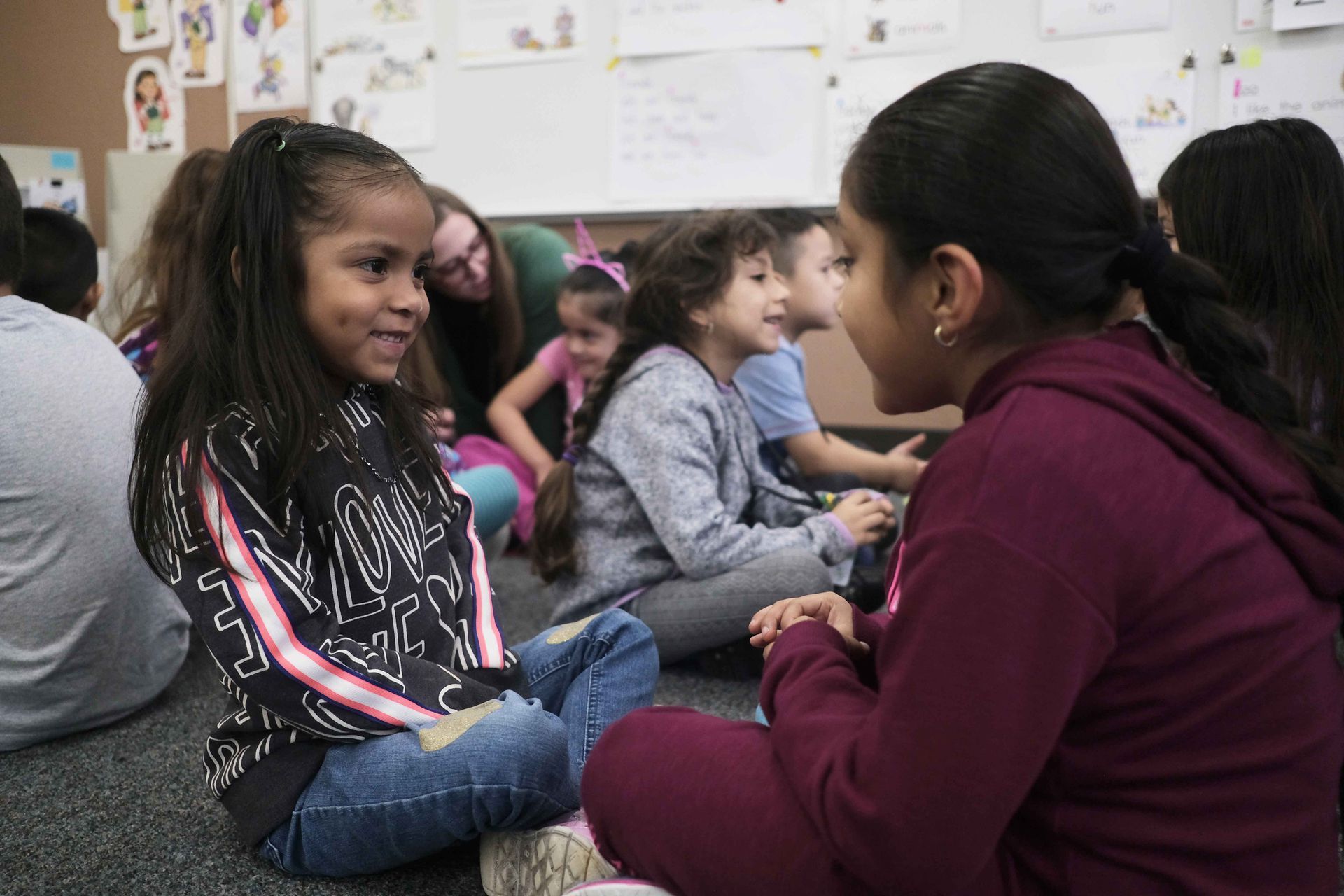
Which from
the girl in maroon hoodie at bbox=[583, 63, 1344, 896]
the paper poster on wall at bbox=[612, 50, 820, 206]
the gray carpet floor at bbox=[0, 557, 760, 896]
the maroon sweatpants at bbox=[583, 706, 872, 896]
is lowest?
the gray carpet floor at bbox=[0, 557, 760, 896]

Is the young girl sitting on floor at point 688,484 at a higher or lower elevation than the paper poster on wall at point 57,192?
lower

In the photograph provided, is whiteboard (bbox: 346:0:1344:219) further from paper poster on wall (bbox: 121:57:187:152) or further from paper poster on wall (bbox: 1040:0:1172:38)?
paper poster on wall (bbox: 121:57:187:152)

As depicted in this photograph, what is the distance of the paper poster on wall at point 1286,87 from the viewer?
6.82 ft

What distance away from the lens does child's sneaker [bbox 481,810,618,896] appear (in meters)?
0.83

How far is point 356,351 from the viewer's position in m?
0.94

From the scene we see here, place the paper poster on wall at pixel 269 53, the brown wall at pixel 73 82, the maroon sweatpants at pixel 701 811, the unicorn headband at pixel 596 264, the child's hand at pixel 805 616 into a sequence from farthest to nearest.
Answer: the brown wall at pixel 73 82
the paper poster on wall at pixel 269 53
the unicorn headband at pixel 596 264
the child's hand at pixel 805 616
the maroon sweatpants at pixel 701 811

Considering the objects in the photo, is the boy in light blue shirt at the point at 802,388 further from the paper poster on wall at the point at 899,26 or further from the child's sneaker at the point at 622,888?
the child's sneaker at the point at 622,888

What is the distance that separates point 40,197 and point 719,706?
97.5 inches

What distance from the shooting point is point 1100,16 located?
7.37 ft

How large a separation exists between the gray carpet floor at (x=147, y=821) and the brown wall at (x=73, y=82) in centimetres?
267

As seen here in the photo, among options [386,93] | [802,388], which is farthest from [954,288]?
[386,93]

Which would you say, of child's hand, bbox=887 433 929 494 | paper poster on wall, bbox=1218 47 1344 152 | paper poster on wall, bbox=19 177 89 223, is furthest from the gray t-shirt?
paper poster on wall, bbox=1218 47 1344 152

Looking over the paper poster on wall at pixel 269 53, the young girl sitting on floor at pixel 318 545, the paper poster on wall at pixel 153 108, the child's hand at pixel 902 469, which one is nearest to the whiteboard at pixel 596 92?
the paper poster on wall at pixel 269 53

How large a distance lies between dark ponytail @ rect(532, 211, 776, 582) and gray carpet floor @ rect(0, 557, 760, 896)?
0.92ft
